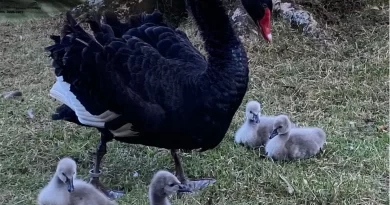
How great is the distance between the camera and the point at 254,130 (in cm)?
255

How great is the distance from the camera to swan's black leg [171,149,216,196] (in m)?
2.24

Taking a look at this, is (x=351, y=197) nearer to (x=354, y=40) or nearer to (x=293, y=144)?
(x=293, y=144)

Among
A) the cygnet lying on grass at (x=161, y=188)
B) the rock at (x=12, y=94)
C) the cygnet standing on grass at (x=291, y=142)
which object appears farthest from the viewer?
the rock at (x=12, y=94)

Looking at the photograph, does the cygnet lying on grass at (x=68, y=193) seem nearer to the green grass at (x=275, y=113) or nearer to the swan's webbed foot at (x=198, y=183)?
the green grass at (x=275, y=113)

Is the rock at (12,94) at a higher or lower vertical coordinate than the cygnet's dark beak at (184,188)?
lower

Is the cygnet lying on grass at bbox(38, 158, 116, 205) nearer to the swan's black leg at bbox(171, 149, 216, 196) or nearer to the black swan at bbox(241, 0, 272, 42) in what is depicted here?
the swan's black leg at bbox(171, 149, 216, 196)

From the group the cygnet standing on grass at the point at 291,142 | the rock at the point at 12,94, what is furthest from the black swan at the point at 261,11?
the rock at the point at 12,94

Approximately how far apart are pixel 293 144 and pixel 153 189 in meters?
0.71

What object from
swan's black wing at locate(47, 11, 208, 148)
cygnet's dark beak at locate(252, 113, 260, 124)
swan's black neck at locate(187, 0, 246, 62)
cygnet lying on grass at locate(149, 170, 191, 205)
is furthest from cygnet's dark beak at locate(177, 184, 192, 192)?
cygnet's dark beak at locate(252, 113, 260, 124)

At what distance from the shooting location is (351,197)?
210cm

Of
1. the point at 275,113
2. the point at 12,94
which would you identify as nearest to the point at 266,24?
the point at 275,113

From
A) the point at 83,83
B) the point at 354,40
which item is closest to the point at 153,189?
the point at 83,83

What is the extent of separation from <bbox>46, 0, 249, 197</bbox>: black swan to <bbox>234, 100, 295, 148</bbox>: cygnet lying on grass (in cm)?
37

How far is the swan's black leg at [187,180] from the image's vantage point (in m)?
2.24
